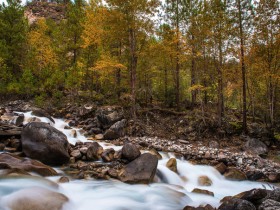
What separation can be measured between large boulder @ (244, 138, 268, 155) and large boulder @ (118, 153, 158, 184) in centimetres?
712

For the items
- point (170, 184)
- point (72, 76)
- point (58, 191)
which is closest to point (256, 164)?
point (170, 184)

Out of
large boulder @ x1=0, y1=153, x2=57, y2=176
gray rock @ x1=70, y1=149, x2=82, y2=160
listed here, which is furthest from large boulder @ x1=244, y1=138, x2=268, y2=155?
large boulder @ x1=0, y1=153, x2=57, y2=176

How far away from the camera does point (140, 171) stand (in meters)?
9.19

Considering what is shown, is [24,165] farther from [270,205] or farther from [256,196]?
[270,205]

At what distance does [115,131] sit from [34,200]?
871 centimetres

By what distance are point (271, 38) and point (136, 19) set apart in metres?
8.58

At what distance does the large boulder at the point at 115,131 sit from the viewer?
14660mm

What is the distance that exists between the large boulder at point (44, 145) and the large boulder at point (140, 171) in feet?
9.15

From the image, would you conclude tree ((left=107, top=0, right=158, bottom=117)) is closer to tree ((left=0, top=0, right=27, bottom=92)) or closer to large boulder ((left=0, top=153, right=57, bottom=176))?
large boulder ((left=0, top=153, right=57, bottom=176))

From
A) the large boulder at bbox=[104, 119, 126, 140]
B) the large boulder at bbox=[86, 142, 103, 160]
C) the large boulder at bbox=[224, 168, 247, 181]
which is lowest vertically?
the large boulder at bbox=[224, 168, 247, 181]

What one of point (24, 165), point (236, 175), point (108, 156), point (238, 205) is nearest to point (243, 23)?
point (236, 175)

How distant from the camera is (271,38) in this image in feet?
47.6

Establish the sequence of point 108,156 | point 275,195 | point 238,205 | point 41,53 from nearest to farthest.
A: point 238,205
point 275,195
point 108,156
point 41,53

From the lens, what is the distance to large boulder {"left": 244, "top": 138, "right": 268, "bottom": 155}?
44.6 feet
